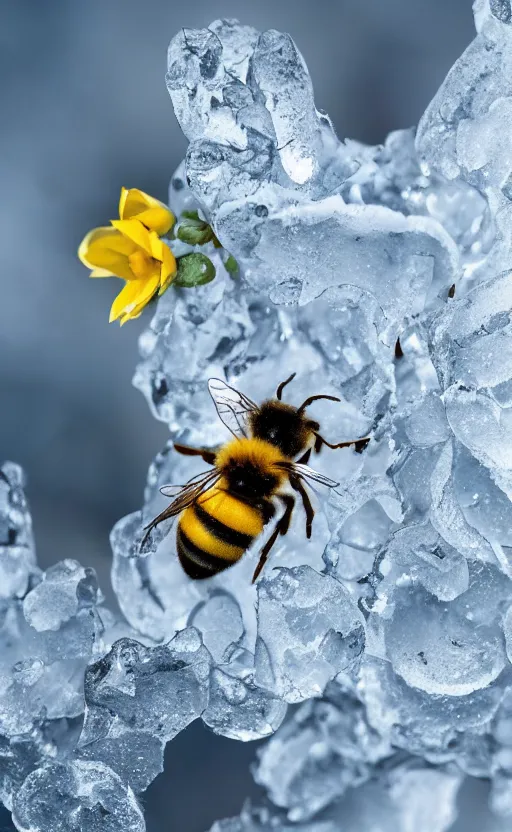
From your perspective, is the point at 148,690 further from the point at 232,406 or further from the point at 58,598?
the point at 232,406

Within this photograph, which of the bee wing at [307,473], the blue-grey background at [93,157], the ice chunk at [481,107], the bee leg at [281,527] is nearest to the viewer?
the ice chunk at [481,107]

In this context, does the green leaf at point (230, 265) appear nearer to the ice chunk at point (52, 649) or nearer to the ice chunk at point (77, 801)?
the ice chunk at point (52, 649)

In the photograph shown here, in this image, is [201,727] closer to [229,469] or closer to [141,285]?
[229,469]

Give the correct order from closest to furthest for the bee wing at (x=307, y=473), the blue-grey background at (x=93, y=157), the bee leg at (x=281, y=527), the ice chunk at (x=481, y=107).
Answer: the ice chunk at (x=481, y=107) → the bee wing at (x=307, y=473) → the bee leg at (x=281, y=527) → the blue-grey background at (x=93, y=157)

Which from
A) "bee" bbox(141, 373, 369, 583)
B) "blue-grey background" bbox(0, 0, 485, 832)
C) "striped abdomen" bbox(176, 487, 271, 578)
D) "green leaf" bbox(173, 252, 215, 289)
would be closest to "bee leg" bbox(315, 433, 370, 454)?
"bee" bbox(141, 373, 369, 583)

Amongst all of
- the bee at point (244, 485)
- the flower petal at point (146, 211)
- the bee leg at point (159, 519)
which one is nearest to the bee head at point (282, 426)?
the bee at point (244, 485)

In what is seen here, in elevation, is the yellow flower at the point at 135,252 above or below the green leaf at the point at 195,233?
below
